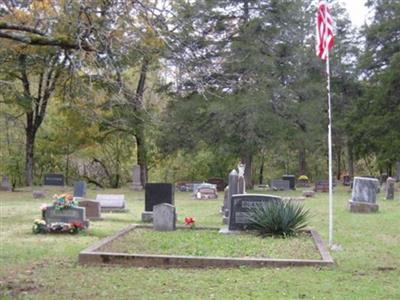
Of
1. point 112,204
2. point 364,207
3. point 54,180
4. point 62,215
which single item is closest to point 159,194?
point 112,204

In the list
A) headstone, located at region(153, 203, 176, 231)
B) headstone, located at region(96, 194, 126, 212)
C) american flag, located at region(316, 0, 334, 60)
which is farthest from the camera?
headstone, located at region(96, 194, 126, 212)

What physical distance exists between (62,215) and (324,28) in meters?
7.55

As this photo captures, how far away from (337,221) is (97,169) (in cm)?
3611

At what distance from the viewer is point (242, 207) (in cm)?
1360

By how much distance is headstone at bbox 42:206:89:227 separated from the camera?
46.3 feet

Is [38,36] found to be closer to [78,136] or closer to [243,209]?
[243,209]

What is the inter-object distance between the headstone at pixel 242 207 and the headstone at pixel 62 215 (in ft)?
12.2

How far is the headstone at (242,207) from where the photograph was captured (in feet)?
44.5

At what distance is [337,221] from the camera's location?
16.8 metres

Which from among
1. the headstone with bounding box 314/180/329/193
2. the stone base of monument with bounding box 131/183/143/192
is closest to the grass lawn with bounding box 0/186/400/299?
the headstone with bounding box 314/180/329/193

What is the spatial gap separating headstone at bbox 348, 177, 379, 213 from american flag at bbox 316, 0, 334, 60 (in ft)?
26.4

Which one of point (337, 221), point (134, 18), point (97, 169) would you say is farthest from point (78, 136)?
point (134, 18)

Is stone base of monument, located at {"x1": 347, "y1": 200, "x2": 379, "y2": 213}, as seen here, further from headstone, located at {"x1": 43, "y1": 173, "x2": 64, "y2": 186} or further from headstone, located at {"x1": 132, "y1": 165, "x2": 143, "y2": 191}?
headstone, located at {"x1": 43, "y1": 173, "x2": 64, "y2": 186}

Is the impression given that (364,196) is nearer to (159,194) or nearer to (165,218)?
(159,194)
